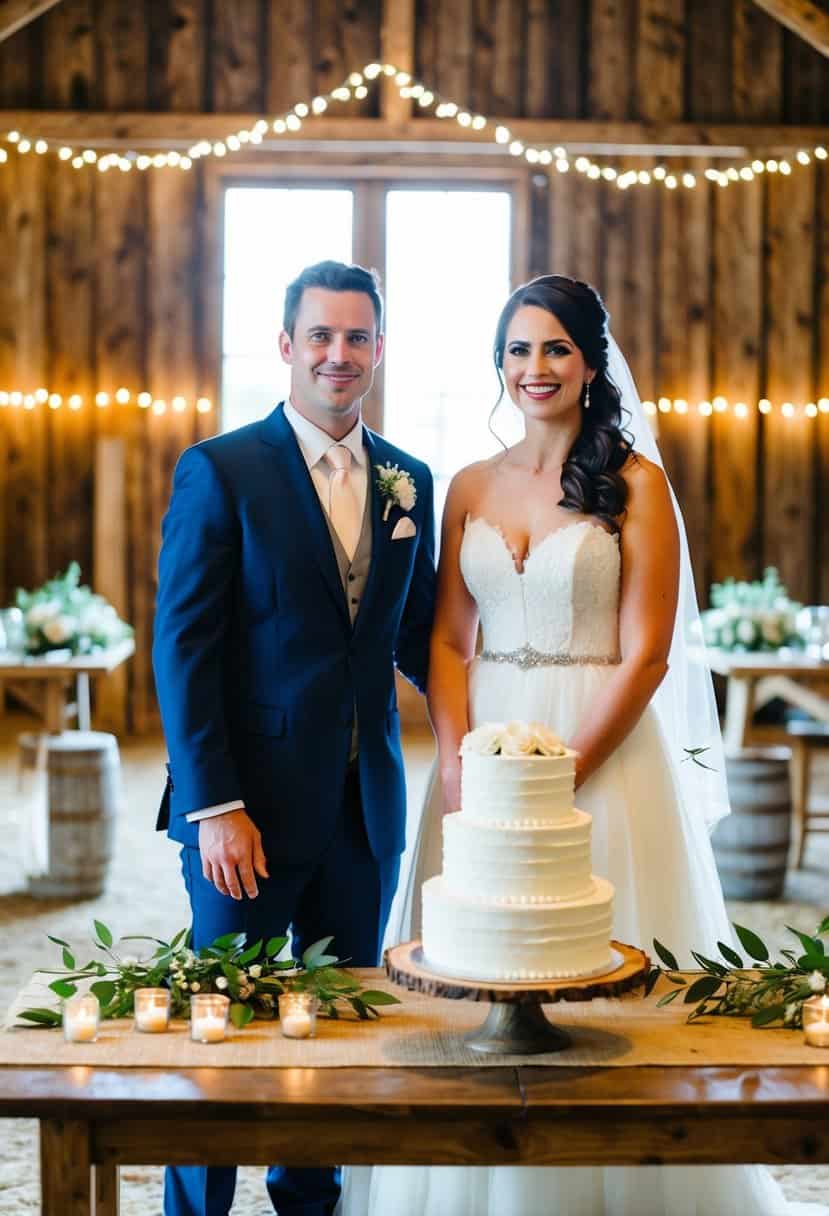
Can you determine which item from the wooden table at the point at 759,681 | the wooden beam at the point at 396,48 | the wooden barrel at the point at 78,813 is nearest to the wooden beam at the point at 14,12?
the wooden beam at the point at 396,48

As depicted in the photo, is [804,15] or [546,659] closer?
[546,659]

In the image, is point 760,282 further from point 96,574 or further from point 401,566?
point 401,566

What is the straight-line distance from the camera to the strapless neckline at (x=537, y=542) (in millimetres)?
2930

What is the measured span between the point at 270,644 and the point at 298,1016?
0.74 meters

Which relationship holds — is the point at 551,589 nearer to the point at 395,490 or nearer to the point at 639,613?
the point at 639,613

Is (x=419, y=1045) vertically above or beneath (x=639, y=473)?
beneath

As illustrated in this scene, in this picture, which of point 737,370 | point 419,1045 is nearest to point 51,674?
point 419,1045

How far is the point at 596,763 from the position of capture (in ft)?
9.40

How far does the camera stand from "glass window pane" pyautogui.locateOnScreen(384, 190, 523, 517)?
9.89 metres

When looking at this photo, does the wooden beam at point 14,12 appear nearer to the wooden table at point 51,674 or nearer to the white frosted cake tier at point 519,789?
the wooden table at point 51,674

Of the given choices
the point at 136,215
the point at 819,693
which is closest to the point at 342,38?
the point at 136,215

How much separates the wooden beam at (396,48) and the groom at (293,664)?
727 cm

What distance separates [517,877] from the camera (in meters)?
1.96

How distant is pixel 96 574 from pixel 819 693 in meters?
5.06
